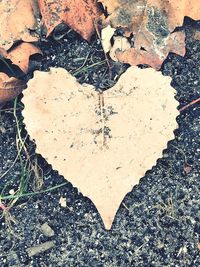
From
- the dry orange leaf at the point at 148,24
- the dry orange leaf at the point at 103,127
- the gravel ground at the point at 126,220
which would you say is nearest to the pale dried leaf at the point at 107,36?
the dry orange leaf at the point at 148,24

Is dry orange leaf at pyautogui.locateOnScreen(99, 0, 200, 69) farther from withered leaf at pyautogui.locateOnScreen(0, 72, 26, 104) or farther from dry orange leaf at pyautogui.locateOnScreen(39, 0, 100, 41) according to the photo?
withered leaf at pyautogui.locateOnScreen(0, 72, 26, 104)

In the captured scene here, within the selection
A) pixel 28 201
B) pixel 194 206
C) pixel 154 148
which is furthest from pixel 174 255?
pixel 28 201

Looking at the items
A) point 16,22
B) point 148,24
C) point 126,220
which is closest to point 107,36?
point 148,24

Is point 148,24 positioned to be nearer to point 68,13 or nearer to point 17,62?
point 68,13

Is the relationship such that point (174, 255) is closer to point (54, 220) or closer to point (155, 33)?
point (54, 220)

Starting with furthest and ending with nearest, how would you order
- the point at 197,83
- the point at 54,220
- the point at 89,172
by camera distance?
the point at 197,83 < the point at 54,220 < the point at 89,172

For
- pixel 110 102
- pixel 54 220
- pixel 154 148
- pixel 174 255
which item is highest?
pixel 110 102
